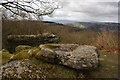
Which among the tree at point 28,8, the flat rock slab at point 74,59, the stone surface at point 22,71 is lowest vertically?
the stone surface at point 22,71

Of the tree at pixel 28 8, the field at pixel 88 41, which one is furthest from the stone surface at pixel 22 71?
the tree at pixel 28 8

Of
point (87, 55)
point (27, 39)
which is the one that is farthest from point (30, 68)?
point (27, 39)

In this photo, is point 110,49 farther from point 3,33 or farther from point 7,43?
point 3,33

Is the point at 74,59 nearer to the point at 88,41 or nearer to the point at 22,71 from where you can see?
the point at 22,71

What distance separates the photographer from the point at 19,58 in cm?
550

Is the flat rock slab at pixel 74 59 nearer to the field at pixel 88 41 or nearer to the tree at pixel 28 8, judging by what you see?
the field at pixel 88 41

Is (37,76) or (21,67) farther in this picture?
(21,67)

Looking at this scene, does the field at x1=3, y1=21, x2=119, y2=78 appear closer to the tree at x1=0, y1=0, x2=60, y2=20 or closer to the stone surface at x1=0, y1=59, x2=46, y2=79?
the stone surface at x1=0, y1=59, x2=46, y2=79

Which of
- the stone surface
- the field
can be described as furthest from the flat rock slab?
the stone surface

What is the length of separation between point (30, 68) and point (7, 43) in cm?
856

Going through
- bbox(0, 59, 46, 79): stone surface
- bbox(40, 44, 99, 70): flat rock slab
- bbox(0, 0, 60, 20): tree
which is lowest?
bbox(0, 59, 46, 79): stone surface

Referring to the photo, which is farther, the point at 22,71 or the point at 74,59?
the point at 74,59

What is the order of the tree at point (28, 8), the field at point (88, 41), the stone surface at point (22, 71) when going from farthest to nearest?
the tree at point (28, 8) → the field at point (88, 41) → the stone surface at point (22, 71)

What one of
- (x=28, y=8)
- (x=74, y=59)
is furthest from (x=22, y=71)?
(x=28, y=8)
